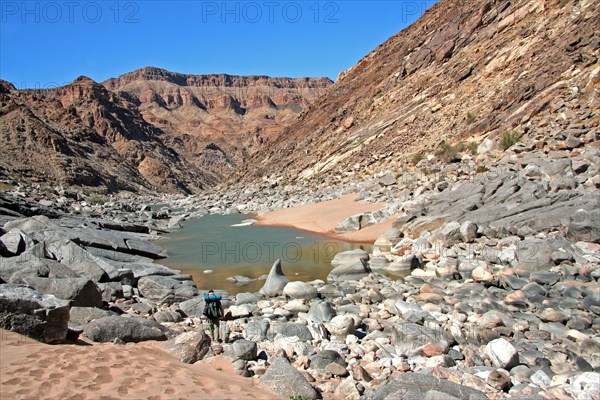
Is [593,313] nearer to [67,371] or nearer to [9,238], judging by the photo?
[67,371]

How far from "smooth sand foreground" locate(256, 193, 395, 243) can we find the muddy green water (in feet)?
2.35

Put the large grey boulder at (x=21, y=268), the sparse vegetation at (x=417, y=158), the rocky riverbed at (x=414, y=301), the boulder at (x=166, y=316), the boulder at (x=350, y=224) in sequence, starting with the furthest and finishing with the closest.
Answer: the sparse vegetation at (x=417, y=158)
the boulder at (x=350, y=224)
the boulder at (x=166, y=316)
the large grey boulder at (x=21, y=268)
the rocky riverbed at (x=414, y=301)

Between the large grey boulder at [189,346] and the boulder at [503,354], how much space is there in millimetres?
3934

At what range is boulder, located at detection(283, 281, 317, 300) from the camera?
1005 centimetres

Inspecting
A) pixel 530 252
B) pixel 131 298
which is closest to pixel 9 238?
pixel 131 298

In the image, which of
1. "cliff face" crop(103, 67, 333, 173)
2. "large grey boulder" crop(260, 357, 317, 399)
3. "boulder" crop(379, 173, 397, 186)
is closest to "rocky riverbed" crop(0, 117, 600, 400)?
"large grey boulder" crop(260, 357, 317, 399)

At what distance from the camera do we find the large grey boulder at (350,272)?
1174cm

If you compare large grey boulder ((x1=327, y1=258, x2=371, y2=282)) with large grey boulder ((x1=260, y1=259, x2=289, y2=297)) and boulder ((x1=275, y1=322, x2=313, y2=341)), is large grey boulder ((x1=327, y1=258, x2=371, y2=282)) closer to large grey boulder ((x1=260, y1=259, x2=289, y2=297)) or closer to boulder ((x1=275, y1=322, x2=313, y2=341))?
large grey boulder ((x1=260, y1=259, x2=289, y2=297))

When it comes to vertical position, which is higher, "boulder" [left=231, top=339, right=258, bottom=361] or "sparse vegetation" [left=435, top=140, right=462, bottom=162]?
"sparse vegetation" [left=435, top=140, right=462, bottom=162]

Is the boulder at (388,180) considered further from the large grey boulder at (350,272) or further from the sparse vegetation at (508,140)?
the large grey boulder at (350,272)

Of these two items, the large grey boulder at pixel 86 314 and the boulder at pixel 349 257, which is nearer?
the large grey boulder at pixel 86 314

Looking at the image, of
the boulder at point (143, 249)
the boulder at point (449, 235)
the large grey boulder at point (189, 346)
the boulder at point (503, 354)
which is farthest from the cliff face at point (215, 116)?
the boulder at point (503, 354)

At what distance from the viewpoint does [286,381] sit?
220 inches

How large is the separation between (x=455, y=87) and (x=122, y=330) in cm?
2969
